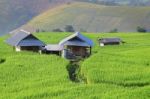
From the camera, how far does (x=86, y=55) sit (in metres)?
48.3

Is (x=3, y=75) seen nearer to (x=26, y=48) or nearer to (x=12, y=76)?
(x=12, y=76)

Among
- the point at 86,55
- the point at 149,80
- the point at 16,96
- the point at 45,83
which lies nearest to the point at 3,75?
the point at 45,83

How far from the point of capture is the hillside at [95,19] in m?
150

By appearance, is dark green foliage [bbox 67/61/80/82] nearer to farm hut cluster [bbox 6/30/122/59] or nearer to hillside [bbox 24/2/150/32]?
farm hut cluster [bbox 6/30/122/59]

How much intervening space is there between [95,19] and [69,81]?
131 metres

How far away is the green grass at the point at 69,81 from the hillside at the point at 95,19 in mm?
102670

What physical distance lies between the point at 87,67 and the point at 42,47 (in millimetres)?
14246

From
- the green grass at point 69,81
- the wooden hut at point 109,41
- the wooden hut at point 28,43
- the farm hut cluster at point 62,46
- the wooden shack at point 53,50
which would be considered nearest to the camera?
the green grass at point 69,81

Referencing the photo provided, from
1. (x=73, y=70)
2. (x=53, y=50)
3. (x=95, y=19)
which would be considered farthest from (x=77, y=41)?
(x=95, y=19)

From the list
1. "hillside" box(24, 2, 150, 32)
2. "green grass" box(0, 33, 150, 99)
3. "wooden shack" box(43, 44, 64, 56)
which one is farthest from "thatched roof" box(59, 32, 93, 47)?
"hillside" box(24, 2, 150, 32)

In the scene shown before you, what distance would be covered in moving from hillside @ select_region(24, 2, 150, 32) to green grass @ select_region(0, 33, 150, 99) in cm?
10267

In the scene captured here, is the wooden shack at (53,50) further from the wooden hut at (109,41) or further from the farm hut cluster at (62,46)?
the wooden hut at (109,41)

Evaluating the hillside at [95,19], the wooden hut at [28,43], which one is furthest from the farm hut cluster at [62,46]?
the hillside at [95,19]

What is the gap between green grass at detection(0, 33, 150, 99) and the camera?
93.9ft
